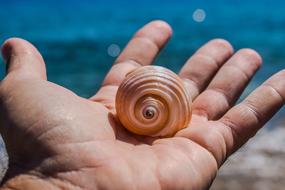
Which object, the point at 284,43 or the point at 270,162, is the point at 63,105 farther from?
the point at 284,43

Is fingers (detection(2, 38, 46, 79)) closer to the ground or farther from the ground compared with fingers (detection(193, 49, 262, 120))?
farther from the ground

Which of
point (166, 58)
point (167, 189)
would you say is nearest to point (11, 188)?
point (167, 189)

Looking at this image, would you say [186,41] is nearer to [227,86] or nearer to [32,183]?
[227,86]

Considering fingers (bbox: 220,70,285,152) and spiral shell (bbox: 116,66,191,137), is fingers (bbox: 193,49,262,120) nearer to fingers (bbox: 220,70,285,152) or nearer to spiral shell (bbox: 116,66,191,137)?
fingers (bbox: 220,70,285,152)

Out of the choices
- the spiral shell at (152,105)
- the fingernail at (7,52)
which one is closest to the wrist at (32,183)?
the spiral shell at (152,105)

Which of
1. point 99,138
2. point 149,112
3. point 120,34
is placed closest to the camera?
point 99,138

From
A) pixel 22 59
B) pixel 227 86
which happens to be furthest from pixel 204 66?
pixel 22 59

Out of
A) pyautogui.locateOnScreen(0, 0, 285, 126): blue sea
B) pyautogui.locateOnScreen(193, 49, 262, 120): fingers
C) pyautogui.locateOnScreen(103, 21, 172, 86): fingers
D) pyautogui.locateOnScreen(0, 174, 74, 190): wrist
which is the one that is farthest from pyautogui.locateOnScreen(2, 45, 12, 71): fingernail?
pyautogui.locateOnScreen(0, 0, 285, 126): blue sea
